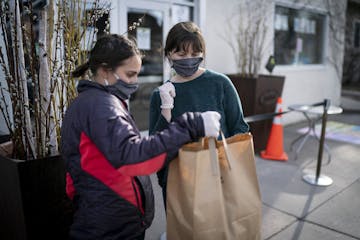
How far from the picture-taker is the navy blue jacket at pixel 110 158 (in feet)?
4.28

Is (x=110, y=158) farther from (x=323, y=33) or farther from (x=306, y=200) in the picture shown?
(x=323, y=33)

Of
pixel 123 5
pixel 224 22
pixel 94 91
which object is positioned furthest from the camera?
pixel 224 22

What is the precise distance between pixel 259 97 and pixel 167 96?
328cm

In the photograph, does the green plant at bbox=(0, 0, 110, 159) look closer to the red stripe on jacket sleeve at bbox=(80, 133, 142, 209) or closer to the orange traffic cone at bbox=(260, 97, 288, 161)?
the red stripe on jacket sleeve at bbox=(80, 133, 142, 209)

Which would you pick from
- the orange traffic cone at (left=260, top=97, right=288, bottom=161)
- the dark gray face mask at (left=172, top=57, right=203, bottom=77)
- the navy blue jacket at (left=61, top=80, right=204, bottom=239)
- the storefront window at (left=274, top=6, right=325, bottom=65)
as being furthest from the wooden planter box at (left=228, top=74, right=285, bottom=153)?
the navy blue jacket at (left=61, top=80, right=204, bottom=239)

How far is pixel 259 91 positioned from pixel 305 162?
3.82ft

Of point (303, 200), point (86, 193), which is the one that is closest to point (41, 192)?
point (86, 193)

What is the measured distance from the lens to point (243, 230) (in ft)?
5.13

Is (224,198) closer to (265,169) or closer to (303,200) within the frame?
(303,200)

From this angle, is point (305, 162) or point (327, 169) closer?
point (327, 169)

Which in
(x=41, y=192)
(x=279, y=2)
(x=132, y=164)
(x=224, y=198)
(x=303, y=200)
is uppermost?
(x=279, y=2)

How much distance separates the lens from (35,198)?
205 centimetres

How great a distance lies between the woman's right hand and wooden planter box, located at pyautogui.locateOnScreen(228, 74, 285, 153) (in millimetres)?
3117

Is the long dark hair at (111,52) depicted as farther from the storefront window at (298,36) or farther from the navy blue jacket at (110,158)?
the storefront window at (298,36)
